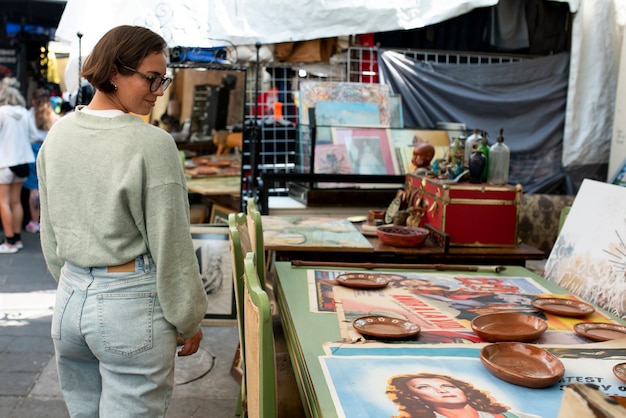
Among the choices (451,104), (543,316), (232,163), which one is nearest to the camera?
(543,316)

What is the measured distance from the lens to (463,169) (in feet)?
11.6

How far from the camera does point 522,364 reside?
1.67 metres

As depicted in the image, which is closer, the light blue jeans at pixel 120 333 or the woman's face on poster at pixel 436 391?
the woman's face on poster at pixel 436 391

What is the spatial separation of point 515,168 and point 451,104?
0.95 metres

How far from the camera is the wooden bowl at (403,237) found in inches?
131

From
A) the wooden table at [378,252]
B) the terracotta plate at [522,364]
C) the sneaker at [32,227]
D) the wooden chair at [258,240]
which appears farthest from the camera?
the sneaker at [32,227]

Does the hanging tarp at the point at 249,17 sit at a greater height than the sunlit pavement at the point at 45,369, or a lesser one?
greater

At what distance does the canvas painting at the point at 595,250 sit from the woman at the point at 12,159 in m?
5.31

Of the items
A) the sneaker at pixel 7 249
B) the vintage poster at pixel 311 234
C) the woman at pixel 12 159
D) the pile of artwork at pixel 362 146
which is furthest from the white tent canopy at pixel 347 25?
the sneaker at pixel 7 249

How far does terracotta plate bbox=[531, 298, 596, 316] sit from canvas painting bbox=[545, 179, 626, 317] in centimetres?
20

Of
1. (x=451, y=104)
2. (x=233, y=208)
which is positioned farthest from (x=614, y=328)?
(x=451, y=104)

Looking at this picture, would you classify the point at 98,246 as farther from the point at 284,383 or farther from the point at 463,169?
the point at 463,169

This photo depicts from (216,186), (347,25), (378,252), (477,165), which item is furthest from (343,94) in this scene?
(378,252)

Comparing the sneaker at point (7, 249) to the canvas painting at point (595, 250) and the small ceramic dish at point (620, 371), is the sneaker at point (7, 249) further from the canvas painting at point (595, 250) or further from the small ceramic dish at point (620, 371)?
the small ceramic dish at point (620, 371)
